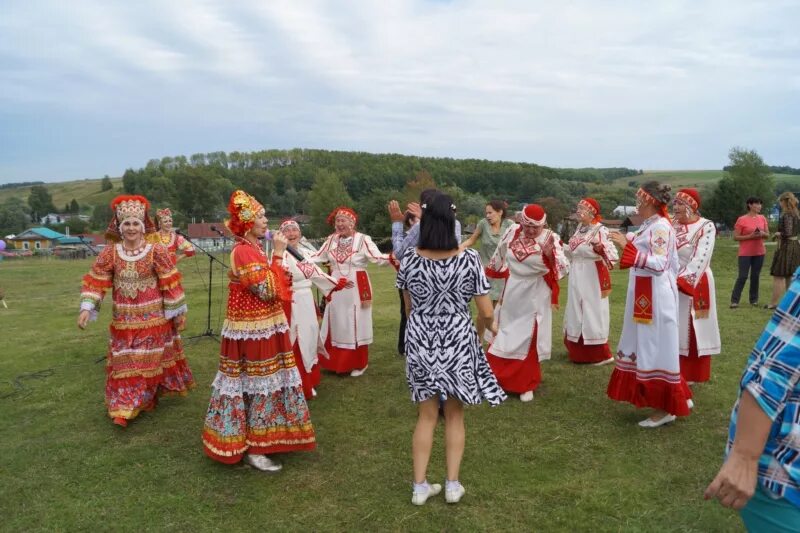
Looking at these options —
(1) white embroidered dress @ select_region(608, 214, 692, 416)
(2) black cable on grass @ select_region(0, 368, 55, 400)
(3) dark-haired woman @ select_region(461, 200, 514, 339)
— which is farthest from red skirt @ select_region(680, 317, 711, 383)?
(2) black cable on grass @ select_region(0, 368, 55, 400)

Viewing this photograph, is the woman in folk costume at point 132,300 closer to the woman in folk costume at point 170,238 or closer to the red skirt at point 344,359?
the red skirt at point 344,359

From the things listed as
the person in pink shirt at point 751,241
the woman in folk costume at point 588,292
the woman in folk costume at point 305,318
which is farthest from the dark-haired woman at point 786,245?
the woman in folk costume at point 305,318

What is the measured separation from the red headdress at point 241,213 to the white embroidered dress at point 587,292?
416 centimetres

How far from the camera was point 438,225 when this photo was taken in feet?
11.7

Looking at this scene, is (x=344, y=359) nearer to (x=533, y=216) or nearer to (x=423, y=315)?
(x=533, y=216)

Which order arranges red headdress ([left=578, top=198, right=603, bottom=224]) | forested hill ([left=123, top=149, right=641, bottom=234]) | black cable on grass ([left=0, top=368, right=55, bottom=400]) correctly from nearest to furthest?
1. black cable on grass ([left=0, top=368, right=55, bottom=400])
2. red headdress ([left=578, top=198, right=603, bottom=224])
3. forested hill ([left=123, top=149, right=641, bottom=234])

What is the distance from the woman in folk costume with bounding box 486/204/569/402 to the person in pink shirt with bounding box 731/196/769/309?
5978 mm

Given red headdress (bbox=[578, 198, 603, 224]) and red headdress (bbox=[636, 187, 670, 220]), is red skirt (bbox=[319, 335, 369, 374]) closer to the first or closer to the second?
red headdress (bbox=[578, 198, 603, 224])

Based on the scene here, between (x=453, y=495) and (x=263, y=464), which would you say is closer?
(x=453, y=495)

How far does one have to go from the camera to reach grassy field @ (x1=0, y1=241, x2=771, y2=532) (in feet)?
12.1

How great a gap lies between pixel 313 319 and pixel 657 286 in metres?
3.35

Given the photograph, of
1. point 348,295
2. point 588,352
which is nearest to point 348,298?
point 348,295

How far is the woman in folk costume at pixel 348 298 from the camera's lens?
665 centimetres

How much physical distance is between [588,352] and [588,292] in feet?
2.44
